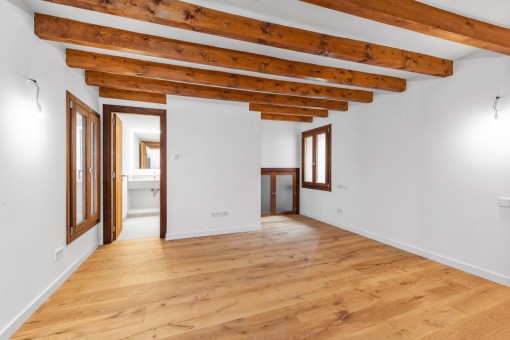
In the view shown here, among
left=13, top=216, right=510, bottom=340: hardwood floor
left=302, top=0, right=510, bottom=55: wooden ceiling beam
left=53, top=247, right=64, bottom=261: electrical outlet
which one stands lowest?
left=13, top=216, right=510, bottom=340: hardwood floor

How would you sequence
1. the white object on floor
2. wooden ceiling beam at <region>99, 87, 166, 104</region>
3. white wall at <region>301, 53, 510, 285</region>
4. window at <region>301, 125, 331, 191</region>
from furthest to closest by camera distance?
window at <region>301, 125, 331, 191</region> < the white object on floor < wooden ceiling beam at <region>99, 87, 166, 104</region> < white wall at <region>301, 53, 510, 285</region>

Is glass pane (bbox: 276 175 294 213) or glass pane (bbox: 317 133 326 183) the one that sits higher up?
glass pane (bbox: 317 133 326 183)

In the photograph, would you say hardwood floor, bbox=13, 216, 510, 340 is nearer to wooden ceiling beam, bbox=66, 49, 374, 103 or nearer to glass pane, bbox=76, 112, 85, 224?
glass pane, bbox=76, 112, 85, 224

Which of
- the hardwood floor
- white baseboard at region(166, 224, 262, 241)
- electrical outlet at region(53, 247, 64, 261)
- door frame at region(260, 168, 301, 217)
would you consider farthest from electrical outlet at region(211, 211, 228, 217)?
electrical outlet at region(53, 247, 64, 261)

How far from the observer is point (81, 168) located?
3.18m

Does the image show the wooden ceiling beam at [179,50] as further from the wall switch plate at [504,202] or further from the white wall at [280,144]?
the white wall at [280,144]

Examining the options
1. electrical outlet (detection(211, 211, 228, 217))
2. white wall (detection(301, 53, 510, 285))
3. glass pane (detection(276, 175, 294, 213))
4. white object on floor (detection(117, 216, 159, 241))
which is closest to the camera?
white wall (detection(301, 53, 510, 285))

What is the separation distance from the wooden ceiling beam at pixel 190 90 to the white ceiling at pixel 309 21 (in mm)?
669

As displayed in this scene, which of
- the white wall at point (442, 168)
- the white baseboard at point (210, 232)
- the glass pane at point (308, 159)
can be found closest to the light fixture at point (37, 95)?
the white baseboard at point (210, 232)

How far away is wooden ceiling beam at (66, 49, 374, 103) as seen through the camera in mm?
2635

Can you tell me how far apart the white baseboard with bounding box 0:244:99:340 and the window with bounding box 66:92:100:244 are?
352mm

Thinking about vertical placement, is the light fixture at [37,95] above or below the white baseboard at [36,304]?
above

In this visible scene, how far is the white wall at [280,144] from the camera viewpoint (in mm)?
5906

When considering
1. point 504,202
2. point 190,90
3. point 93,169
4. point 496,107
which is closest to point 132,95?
point 190,90
